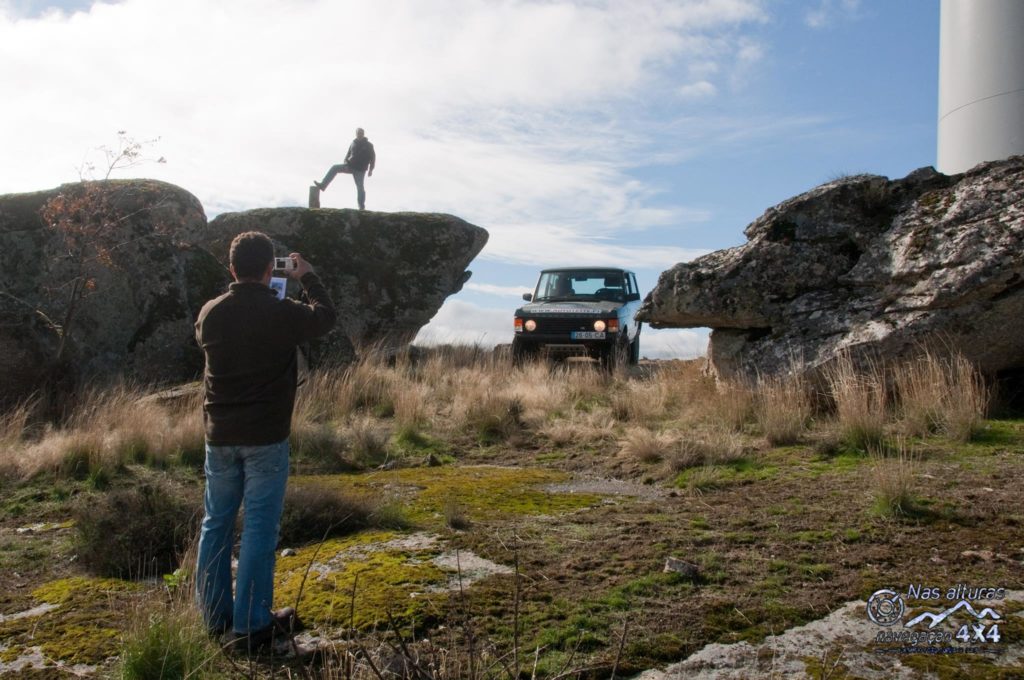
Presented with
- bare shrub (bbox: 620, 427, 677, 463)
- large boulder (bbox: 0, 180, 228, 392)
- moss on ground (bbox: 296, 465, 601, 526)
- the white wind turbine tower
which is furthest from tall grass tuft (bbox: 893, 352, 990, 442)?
large boulder (bbox: 0, 180, 228, 392)

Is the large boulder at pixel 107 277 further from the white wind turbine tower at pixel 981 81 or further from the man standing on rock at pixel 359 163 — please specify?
the white wind turbine tower at pixel 981 81

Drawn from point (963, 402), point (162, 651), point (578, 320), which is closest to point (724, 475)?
point (963, 402)

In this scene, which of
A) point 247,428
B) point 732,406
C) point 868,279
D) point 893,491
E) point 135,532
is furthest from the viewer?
point 868,279

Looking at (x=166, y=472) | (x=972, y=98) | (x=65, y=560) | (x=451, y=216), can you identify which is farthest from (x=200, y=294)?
(x=972, y=98)

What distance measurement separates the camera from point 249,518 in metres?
3.56

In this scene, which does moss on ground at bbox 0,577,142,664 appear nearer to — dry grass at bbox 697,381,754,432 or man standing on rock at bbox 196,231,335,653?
man standing on rock at bbox 196,231,335,653

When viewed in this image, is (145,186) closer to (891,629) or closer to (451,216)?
(451,216)

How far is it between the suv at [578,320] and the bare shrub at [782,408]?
4.74 m

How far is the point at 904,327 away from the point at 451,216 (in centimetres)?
1117

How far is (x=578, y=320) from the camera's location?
539 inches

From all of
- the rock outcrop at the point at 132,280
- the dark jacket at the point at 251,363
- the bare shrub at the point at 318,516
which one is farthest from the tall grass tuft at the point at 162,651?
the rock outcrop at the point at 132,280

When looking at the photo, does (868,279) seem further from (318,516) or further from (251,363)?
(251,363)

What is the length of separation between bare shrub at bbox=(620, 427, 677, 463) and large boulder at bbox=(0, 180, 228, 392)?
8.04 meters

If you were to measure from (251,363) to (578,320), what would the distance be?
33.8 feet
